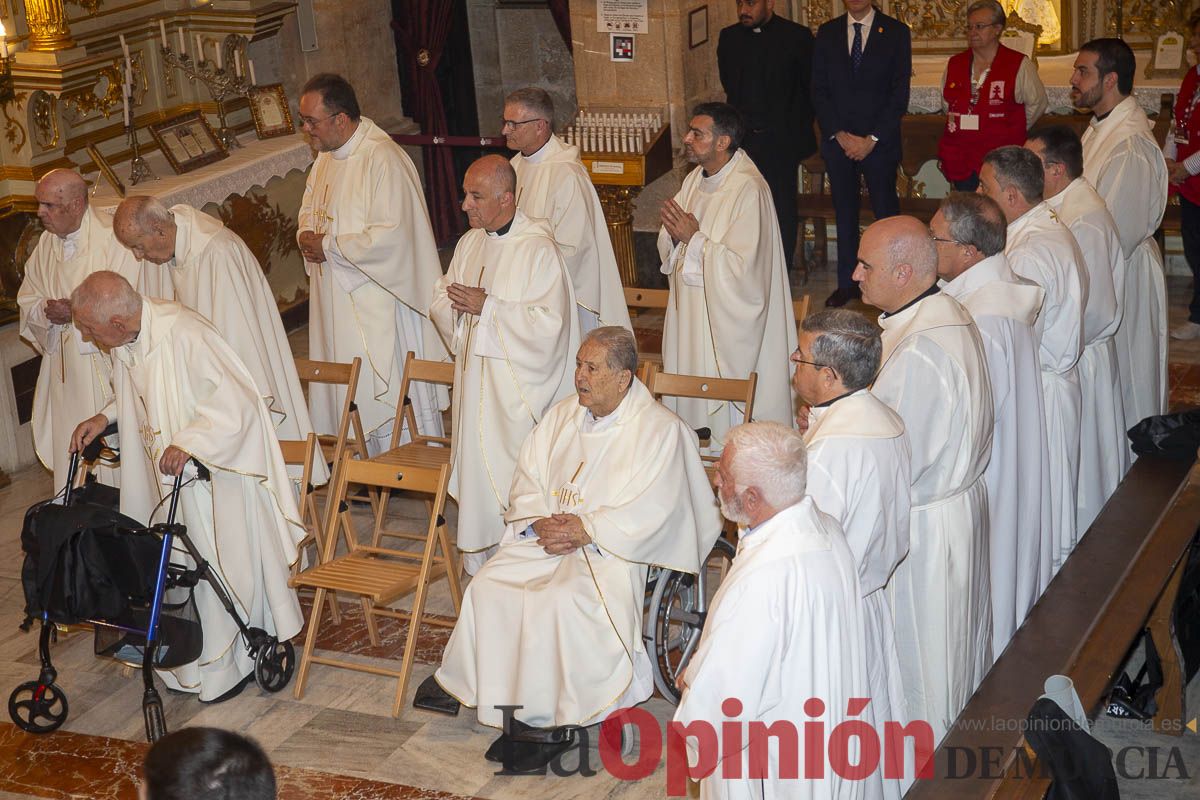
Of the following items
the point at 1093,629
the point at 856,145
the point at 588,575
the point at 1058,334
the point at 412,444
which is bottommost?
the point at 1093,629

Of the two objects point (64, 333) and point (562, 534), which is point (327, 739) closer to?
point (562, 534)

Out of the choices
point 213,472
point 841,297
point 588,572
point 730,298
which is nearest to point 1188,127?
point 841,297

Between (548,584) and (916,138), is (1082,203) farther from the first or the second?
(916,138)

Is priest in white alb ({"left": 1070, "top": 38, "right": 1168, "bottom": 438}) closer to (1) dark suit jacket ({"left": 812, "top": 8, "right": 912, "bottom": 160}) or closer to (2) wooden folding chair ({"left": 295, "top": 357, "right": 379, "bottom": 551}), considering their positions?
(1) dark suit jacket ({"left": 812, "top": 8, "right": 912, "bottom": 160})

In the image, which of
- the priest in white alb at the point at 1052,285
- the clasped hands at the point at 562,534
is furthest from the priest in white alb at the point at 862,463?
the priest in white alb at the point at 1052,285

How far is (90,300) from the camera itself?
5.54 meters

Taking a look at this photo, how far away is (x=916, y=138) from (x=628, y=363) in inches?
268

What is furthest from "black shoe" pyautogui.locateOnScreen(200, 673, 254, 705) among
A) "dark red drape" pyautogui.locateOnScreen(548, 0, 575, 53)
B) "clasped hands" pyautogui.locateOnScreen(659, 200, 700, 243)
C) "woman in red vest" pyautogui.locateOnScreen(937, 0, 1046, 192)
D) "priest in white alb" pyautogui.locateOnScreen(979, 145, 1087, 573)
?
"dark red drape" pyautogui.locateOnScreen(548, 0, 575, 53)

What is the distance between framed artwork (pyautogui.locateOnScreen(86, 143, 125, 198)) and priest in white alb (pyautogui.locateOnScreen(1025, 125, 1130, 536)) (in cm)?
544

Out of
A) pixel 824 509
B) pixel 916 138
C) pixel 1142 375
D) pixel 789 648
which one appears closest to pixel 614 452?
pixel 824 509

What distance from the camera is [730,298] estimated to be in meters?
7.24

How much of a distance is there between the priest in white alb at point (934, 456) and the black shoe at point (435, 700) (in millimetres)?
1774

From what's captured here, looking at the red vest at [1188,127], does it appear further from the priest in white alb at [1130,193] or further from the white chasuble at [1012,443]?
the white chasuble at [1012,443]

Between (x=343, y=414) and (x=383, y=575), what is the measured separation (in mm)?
1572
